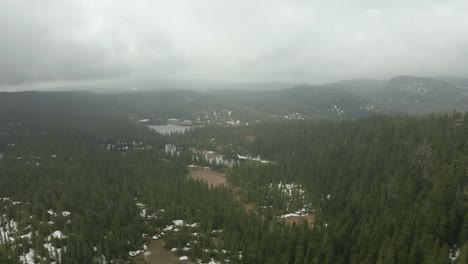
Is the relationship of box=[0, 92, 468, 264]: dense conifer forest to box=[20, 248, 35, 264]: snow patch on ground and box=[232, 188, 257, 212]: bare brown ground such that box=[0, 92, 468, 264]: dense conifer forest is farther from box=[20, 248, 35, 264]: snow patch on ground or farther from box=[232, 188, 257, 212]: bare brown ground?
box=[232, 188, 257, 212]: bare brown ground

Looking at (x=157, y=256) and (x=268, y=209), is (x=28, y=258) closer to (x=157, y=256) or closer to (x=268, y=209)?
(x=157, y=256)

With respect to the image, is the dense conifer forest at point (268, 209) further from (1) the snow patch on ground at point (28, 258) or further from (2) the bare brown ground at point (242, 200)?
(2) the bare brown ground at point (242, 200)

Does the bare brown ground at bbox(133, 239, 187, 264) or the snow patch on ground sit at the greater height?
the snow patch on ground

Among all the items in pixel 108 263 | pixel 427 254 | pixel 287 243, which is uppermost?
pixel 427 254

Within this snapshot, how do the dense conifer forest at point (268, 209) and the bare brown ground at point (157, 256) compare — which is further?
the bare brown ground at point (157, 256)

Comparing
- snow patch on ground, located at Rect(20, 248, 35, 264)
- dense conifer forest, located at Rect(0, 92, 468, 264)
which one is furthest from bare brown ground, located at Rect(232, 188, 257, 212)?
snow patch on ground, located at Rect(20, 248, 35, 264)

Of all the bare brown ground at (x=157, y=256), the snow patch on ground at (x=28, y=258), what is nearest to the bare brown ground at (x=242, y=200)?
the bare brown ground at (x=157, y=256)

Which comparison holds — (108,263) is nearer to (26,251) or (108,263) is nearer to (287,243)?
(26,251)

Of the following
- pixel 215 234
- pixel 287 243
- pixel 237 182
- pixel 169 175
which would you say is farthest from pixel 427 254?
pixel 169 175

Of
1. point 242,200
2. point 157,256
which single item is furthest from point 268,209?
point 157,256
